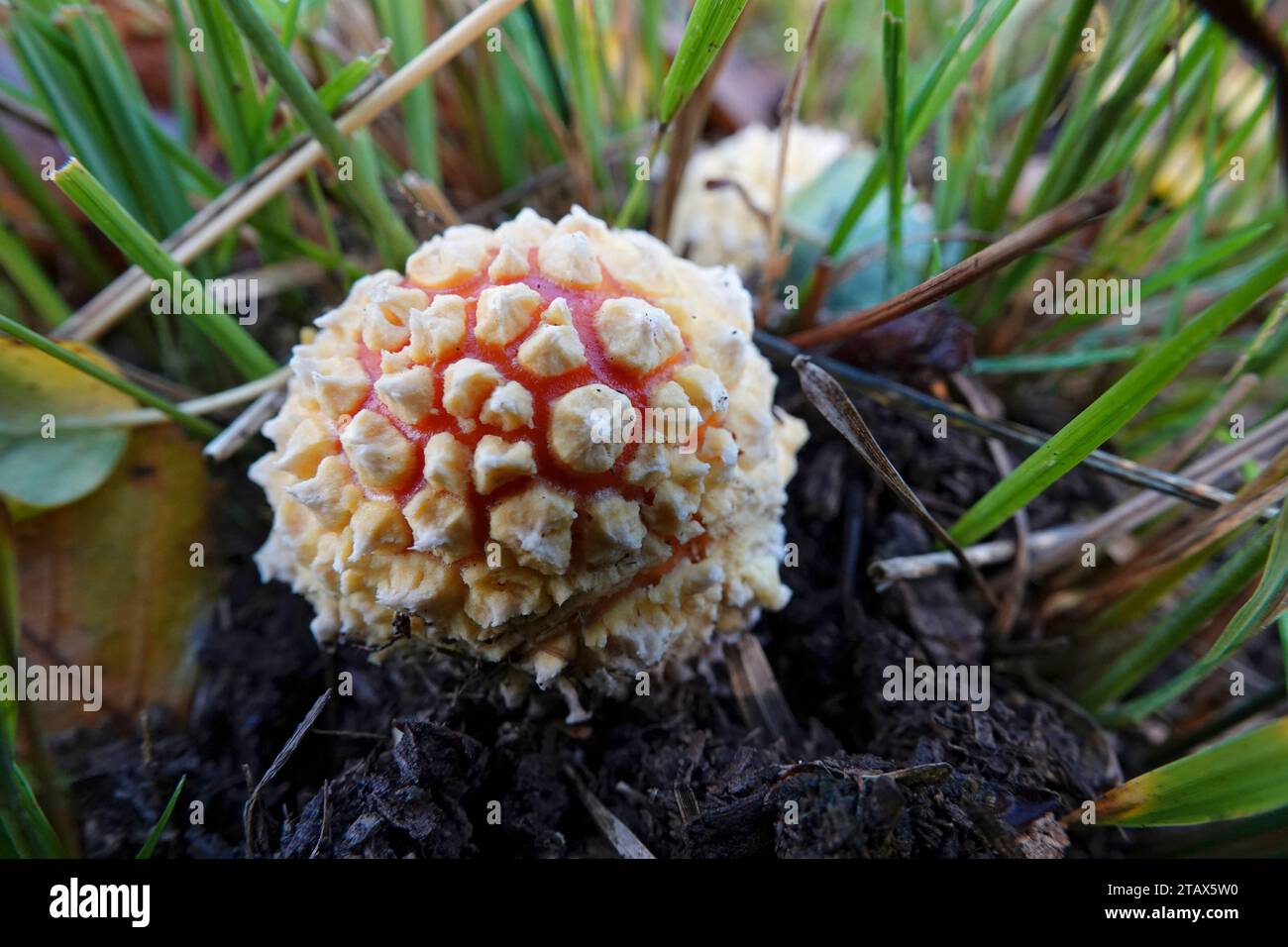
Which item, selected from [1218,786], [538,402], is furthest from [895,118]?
[1218,786]

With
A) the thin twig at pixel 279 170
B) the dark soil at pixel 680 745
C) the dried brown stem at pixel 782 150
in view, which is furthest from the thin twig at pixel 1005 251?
the thin twig at pixel 279 170

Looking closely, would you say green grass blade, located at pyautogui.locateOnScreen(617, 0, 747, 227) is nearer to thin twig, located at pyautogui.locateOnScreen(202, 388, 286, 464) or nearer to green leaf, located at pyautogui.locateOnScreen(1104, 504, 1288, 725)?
thin twig, located at pyautogui.locateOnScreen(202, 388, 286, 464)

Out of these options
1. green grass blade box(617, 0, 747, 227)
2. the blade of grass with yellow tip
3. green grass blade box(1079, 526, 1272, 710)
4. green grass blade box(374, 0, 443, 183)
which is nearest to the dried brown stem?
green grass blade box(617, 0, 747, 227)

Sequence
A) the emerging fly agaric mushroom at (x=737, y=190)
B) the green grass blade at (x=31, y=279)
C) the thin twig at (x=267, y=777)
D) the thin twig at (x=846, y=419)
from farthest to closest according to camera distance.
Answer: the emerging fly agaric mushroom at (x=737, y=190), the green grass blade at (x=31, y=279), the thin twig at (x=846, y=419), the thin twig at (x=267, y=777)

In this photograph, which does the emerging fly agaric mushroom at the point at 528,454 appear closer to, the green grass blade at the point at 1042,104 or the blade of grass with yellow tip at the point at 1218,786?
the blade of grass with yellow tip at the point at 1218,786

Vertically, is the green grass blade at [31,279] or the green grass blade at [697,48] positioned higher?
the green grass blade at [697,48]

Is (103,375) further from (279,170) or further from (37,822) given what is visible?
(37,822)
